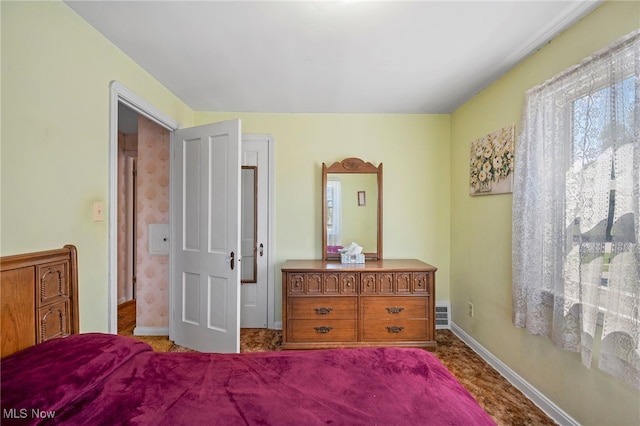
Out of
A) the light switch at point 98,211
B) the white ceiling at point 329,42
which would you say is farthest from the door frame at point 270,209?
the light switch at point 98,211

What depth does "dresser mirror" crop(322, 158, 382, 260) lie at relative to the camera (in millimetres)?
2936

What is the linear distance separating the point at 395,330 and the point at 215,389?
1929mm

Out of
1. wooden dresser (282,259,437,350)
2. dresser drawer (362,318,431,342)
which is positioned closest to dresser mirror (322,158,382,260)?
wooden dresser (282,259,437,350)

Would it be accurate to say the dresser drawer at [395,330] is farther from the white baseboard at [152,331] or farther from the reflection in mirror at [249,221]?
the white baseboard at [152,331]

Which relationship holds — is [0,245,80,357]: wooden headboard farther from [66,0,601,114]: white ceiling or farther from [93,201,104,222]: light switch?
[66,0,601,114]: white ceiling

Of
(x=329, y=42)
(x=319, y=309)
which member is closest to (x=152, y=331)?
(x=319, y=309)

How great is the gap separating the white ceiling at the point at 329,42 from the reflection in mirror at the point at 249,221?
866 mm

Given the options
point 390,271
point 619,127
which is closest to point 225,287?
point 390,271

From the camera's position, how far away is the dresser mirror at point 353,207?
2.94 m

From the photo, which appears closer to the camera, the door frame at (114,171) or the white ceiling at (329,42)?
the white ceiling at (329,42)

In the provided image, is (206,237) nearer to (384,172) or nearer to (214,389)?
(214,389)

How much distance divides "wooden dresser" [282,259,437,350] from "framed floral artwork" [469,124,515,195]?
3.04 ft

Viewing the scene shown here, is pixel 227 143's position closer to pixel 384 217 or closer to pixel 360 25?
pixel 360 25

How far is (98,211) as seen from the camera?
1.65 m
